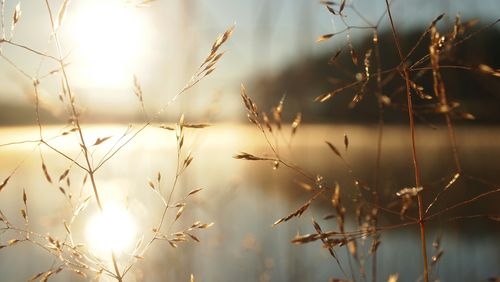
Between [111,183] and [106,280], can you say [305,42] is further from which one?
[111,183]

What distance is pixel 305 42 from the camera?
2547 millimetres

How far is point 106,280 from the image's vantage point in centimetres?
326

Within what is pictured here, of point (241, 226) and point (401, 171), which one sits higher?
point (401, 171)

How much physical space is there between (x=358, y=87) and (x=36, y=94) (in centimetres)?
54

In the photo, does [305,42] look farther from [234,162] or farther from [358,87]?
[234,162]

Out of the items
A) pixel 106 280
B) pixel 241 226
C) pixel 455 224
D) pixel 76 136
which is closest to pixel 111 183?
pixel 241 226

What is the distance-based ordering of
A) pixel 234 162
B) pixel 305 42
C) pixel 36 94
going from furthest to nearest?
1. pixel 234 162
2. pixel 305 42
3. pixel 36 94

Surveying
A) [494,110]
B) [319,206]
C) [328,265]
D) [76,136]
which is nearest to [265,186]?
[319,206]

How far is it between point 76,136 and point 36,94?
0.52ft

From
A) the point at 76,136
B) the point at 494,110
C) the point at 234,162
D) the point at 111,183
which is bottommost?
the point at 76,136

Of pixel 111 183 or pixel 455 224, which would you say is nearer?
pixel 455 224

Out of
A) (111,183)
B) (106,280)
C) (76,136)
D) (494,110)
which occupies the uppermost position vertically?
(494,110)

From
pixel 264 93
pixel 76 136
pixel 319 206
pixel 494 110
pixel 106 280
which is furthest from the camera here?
pixel 494 110

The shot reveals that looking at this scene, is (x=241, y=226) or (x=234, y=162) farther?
(x=234, y=162)
